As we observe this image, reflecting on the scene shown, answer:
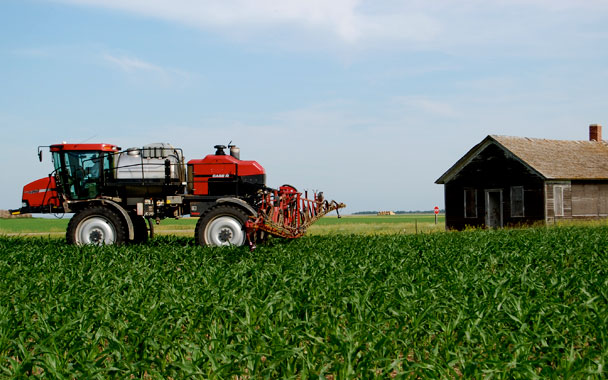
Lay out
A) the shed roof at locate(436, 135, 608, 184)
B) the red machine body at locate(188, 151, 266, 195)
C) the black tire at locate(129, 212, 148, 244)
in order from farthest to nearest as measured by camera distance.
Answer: the shed roof at locate(436, 135, 608, 184)
the black tire at locate(129, 212, 148, 244)
the red machine body at locate(188, 151, 266, 195)

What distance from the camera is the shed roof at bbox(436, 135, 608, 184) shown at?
30.3m

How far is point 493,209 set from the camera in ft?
104

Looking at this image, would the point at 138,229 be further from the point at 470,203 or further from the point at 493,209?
the point at 493,209

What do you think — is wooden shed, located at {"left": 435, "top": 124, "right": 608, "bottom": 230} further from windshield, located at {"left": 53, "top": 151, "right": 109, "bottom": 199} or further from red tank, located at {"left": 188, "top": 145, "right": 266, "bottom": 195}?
windshield, located at {"left": 53, "top": 151, "right": 109, "bottom": 199}

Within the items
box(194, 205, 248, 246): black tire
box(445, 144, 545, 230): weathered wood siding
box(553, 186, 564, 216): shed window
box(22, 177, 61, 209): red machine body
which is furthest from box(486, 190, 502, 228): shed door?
box(22, 177, 61, 209): red machine body

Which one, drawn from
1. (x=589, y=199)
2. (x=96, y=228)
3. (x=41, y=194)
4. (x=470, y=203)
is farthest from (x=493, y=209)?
(x=41, y=194)

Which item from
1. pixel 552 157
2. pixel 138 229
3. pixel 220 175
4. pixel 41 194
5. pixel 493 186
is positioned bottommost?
pixel 138 229

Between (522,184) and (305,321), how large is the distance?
2624cm

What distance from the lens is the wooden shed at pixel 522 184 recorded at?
29.6 m

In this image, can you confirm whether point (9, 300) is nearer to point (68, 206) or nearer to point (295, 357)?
point (295, 357)

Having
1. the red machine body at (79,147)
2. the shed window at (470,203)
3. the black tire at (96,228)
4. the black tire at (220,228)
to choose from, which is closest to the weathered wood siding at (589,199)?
the shed window at (470,203)

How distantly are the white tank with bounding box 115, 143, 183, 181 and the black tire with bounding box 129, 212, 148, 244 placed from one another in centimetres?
127

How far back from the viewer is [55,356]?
5.38 metres

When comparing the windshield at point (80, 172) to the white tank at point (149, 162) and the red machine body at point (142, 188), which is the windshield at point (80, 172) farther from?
the white tank at point (149, 162)
